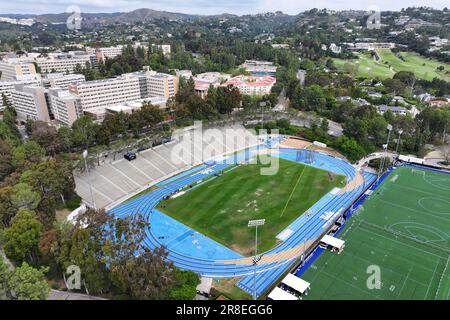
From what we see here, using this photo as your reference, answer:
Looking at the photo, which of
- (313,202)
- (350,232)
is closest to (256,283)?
(350,232)

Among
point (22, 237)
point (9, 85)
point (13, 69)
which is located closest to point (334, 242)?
point (22, 237)

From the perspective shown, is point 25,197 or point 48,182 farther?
point 48,182

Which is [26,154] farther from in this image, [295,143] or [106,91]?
[295,143]

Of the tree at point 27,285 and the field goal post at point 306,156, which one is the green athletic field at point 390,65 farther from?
the tree at point 27,285

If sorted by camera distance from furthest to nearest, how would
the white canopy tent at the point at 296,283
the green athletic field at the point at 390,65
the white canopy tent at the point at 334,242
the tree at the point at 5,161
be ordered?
the green athletic field at the point at 390,65 < the tree at the point at 5,161 < the white canopy tent at the point at 334,242 < the white canopy tent at the point at 296,283

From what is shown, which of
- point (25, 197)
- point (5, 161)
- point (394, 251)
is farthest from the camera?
point (5, 161)

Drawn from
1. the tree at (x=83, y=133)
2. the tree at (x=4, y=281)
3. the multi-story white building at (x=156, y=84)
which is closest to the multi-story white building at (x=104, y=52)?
the multi-story white building at (x=156, y=84)
